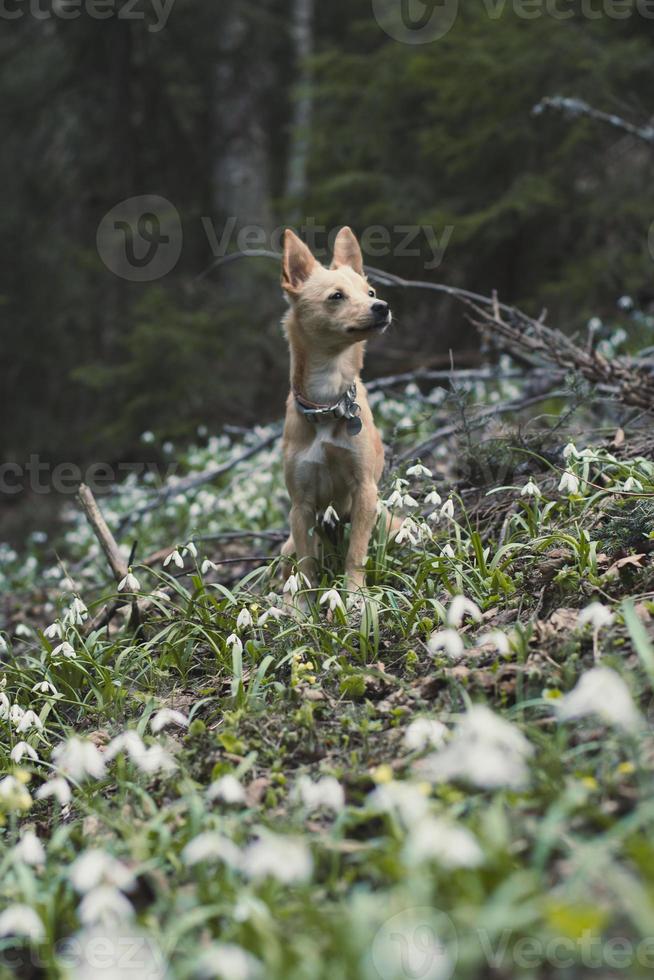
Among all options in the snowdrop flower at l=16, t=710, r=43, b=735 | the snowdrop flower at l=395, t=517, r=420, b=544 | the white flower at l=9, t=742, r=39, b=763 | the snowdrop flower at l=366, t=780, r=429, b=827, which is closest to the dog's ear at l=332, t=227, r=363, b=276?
the snowdrop flower at l=395, t=517, r=420, b=544

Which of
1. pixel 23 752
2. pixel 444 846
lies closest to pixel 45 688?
pixel 23 752

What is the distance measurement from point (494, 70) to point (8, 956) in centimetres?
891

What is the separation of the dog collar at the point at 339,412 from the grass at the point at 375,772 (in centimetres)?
43

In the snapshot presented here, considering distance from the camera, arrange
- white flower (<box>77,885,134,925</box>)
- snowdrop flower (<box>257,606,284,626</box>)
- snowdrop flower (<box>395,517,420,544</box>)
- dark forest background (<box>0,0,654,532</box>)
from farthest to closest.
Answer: dark forest background (<box>0,0,654,532</box>) → snowdrop flower (<box>395,517,420,544</box>) → snowdrop flower (<box>257,606,284,626</box>) → white flower (<box>77,885,134,925</box>)

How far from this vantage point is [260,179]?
1395 centimetres

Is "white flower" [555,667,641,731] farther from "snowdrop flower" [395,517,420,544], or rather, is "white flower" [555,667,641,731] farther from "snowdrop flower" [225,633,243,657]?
"snowdrop flower" [395,517,420,544]

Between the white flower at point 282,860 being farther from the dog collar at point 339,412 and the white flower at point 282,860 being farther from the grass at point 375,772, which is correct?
the dog collar at point 339,412

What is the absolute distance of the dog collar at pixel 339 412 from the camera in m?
4.73

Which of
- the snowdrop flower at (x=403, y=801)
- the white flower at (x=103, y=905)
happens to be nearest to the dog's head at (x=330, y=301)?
the snowdrop flower at (x=403, y=801)

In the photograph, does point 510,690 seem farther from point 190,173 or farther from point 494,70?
point 190,173

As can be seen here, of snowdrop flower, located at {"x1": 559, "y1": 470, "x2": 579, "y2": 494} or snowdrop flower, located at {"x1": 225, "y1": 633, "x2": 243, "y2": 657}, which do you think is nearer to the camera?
snowdrop flower, located at {"x1": 225, "y1": 633, "x2": 243, "y2": 657}

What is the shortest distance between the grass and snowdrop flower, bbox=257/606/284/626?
1.2 inches

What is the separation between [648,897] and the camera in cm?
182

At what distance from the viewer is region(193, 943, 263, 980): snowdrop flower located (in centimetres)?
181
